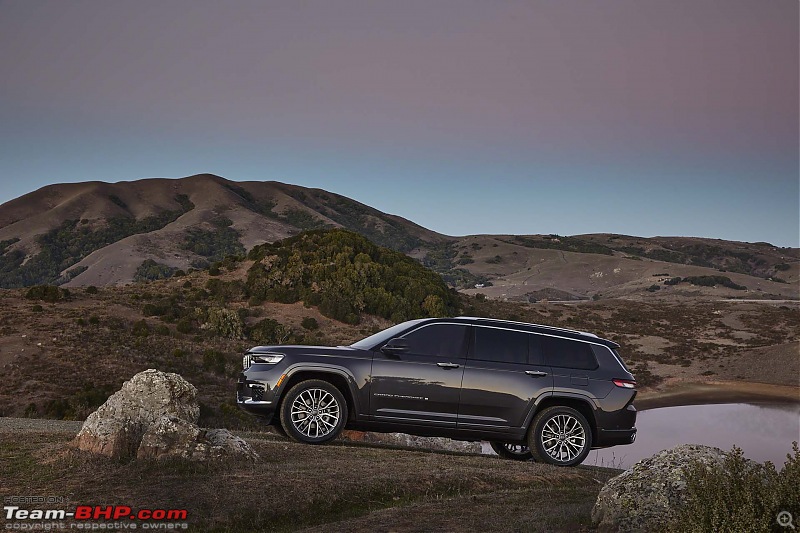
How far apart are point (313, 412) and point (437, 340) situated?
2256 millimetres

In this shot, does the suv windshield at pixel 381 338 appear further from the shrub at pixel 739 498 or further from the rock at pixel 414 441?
the rock at pixel 414 441

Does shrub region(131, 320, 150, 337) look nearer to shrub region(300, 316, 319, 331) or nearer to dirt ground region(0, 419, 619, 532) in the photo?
shrub region(300, 316, 319, 331)

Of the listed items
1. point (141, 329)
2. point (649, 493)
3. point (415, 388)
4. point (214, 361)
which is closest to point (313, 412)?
point (415, 388)

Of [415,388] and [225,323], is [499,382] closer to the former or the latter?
[415,388]

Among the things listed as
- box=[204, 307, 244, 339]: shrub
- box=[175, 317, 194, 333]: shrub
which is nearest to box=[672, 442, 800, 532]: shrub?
box=[204, 307, 244, 339]: shrub

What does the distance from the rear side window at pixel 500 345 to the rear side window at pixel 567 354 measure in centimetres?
36

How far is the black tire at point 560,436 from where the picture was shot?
10.7 meters

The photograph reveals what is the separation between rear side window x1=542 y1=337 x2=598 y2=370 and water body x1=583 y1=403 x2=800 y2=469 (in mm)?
10135

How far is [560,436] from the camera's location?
10844 millimetres

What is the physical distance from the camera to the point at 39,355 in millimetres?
30938

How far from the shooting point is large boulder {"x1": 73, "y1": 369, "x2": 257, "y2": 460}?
340 inches

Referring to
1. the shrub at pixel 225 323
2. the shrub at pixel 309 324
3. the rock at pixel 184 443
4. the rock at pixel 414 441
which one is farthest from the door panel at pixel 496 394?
the shrub at pixel 309 324

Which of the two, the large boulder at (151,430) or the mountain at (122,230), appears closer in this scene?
the large boulder at (151,430)

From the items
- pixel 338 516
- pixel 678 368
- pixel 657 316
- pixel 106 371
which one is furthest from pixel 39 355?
pixel 657 316
